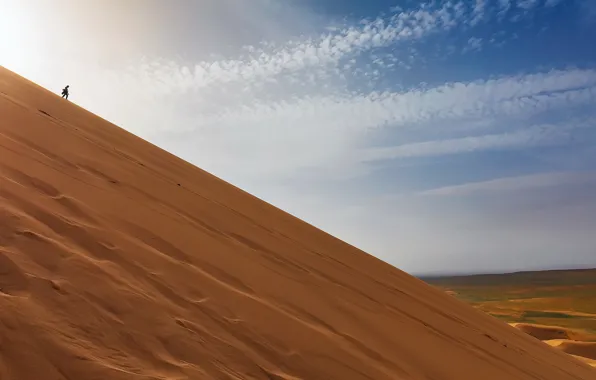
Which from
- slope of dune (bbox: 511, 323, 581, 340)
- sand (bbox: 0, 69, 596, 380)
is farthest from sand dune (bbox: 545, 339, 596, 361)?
sand (bbox: 0, 69, 596, 380)

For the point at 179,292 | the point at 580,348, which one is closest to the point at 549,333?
the point at 580,348

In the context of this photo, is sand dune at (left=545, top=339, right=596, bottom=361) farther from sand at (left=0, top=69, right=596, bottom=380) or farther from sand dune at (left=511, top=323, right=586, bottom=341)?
sand at (left=0, top=69, right=596, bottom=380)

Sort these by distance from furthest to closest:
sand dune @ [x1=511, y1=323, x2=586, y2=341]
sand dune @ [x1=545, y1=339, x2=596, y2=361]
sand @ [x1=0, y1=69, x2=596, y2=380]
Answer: sand dune @ [x1=511, y1=323, x2=586, y2=341] → sand dune @ [x1=545, y1=339, x2=596, y2=361] → sand @ [x1=0, y1=69, x2=596, y2=380]

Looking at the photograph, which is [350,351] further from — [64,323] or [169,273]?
[64,323]

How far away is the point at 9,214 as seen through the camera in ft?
11.0

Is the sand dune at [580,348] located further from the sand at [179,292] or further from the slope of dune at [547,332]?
the sand at [179,292]

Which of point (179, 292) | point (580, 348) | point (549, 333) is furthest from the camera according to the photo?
point (549, 333)

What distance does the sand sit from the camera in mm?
2529

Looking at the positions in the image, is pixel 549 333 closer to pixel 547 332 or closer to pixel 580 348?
pixel 547 332

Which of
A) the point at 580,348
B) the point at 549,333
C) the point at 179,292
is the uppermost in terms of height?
the point at 549,333

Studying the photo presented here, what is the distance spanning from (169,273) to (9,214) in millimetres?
1279

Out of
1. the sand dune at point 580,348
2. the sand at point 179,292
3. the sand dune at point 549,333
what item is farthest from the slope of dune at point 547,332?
the sand at point 179,292

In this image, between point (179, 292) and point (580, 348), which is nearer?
point (179, 292)

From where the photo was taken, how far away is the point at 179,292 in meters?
3.38
